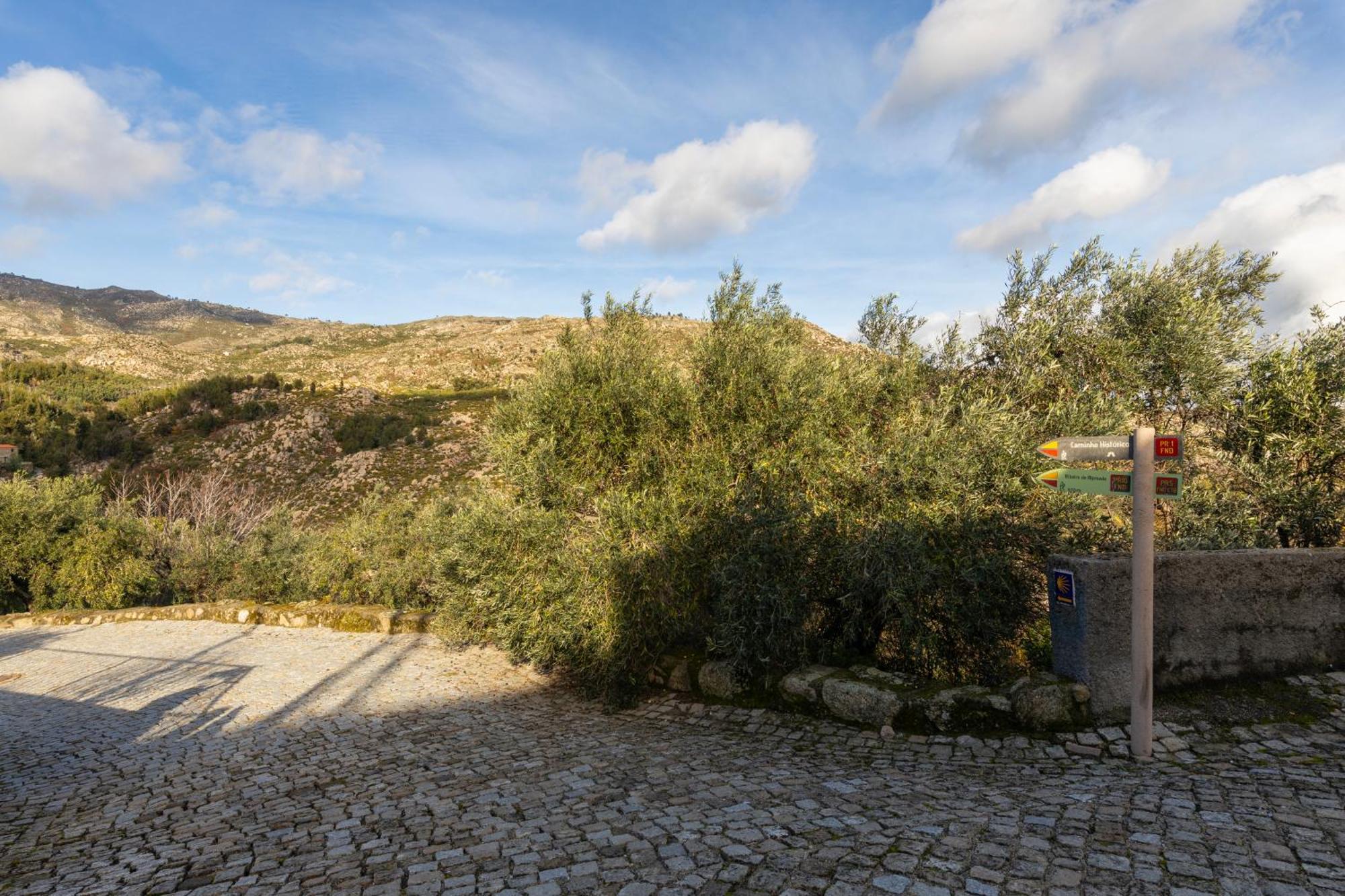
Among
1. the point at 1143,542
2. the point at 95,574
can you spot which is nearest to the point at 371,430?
the point at 95,574

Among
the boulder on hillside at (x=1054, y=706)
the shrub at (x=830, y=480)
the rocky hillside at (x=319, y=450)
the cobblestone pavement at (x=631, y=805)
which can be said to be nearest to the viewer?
the cobblestone pavement at (x=631, y=805)

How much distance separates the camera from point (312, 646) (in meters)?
12.2

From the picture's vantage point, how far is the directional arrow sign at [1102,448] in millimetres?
5352

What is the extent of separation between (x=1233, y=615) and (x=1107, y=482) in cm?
208

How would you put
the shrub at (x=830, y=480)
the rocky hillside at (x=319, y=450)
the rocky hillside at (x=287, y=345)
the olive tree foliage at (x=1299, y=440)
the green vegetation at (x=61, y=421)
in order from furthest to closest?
the rocky hillside at (x=287, y=345) → the green vegetation at (x=61, y=421) → the rocky hillside at (x=319, y=450) → the olive tree foliage at (x=1299, y=440) → the shrub at (x=830, y=480)

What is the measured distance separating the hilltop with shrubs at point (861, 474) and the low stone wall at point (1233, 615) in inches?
35.4

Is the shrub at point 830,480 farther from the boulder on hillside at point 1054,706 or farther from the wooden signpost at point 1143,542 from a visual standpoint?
the wooden signpost at point 1143,542

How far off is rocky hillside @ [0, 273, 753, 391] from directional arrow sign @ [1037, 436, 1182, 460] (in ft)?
20.0

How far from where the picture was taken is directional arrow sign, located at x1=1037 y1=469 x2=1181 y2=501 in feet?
17.5

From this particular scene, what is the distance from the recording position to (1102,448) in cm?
559

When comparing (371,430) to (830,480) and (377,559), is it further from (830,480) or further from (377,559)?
(830,480)

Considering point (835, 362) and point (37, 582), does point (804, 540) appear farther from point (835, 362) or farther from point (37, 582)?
point (37, 582)

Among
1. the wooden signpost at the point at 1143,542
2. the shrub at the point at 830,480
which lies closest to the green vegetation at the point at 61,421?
the shrub at the point at 830,480

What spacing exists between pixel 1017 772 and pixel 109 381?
234 feet
